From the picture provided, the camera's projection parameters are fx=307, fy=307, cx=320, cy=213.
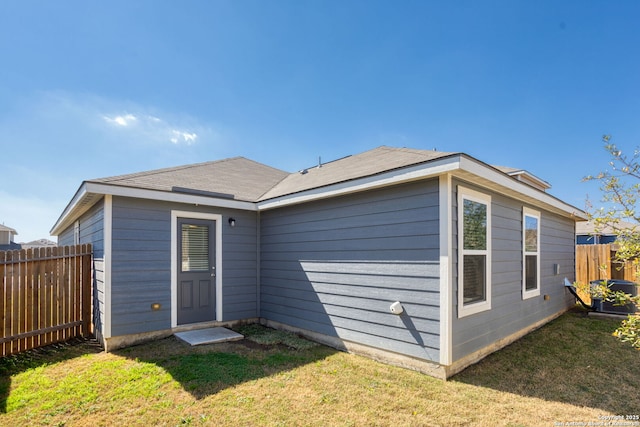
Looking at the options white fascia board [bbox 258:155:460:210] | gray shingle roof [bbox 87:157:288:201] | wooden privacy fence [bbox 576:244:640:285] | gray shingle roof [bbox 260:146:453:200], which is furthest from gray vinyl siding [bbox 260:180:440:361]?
wooden privacy fence [bbox 576:244:640:285]

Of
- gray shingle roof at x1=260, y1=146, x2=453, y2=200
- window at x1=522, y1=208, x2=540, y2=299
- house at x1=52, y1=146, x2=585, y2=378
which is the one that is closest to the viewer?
house at x1=52, y1=146, x2=585, y2=378

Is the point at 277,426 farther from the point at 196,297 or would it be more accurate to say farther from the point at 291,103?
the point at 291,103

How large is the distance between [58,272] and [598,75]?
40.6 feet

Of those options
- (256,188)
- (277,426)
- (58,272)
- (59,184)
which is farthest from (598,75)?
(59,184)

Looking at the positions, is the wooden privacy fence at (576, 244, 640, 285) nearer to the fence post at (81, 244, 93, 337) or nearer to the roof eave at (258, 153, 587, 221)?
the roof eave at (258, 153, 587, 221)

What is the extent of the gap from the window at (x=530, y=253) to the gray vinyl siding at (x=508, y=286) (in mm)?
149

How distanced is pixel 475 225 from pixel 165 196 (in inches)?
192

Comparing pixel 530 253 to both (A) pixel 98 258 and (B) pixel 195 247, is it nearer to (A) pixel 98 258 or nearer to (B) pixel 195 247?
(B) pixel 195 247

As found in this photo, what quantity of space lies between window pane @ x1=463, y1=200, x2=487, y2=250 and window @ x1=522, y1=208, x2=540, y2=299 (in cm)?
179

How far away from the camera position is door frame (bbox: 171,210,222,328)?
5.45 metres

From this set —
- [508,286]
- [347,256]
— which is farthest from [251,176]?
[508,286]

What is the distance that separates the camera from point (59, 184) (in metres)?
14.8

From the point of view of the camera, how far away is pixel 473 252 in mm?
4141

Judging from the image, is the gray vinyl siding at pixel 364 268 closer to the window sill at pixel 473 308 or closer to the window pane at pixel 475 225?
the window sill at pixel 473 308
